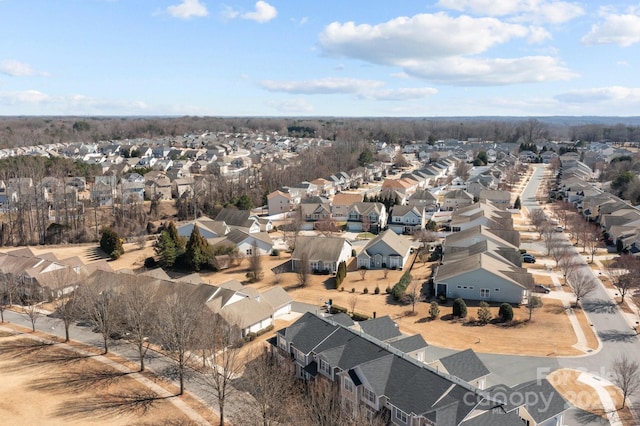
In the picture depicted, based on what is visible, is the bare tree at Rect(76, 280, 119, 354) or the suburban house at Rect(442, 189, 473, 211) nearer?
the bare tree at Rect(76, 280, 119, 354)

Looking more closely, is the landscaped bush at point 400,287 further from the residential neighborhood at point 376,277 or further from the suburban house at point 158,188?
the suburban house at point 158,188

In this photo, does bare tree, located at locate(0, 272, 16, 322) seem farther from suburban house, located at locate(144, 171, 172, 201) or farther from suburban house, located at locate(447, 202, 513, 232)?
suburban house, located at locate(447, 202, 513, 232)

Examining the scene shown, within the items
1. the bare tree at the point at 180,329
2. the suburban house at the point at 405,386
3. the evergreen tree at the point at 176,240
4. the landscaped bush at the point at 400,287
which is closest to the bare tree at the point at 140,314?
the bare tree at the point at 180,329

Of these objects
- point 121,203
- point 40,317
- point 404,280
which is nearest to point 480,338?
point 404,280

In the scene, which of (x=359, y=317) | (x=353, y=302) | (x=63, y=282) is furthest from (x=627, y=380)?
(x=63, y=282)

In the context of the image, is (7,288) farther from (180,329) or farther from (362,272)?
(362,272)

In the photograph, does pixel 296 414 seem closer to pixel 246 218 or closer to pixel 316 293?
pixel 316 293

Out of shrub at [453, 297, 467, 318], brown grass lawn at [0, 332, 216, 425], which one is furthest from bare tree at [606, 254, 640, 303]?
brown grass lawn at [0, 332, 216, 425]

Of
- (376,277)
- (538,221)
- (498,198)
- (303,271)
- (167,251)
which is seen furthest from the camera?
(498,198)
